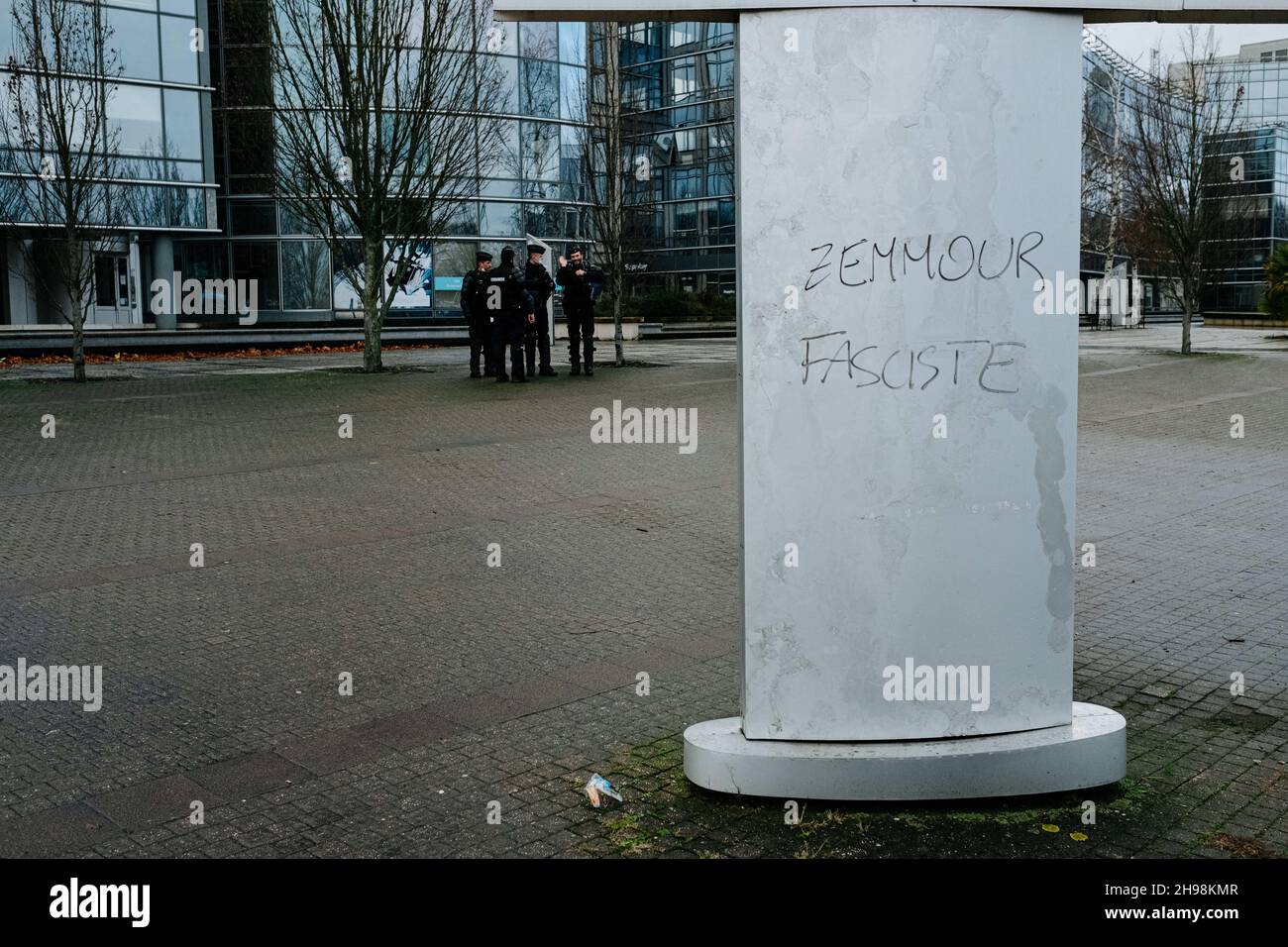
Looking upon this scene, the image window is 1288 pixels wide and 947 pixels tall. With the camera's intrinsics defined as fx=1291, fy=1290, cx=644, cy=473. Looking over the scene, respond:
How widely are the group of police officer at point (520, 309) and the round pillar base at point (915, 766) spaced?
16.6 metres

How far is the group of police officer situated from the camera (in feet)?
67.8

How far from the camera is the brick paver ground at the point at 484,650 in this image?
4.19 m

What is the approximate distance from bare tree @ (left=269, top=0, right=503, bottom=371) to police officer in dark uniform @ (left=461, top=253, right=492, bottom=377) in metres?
2.44

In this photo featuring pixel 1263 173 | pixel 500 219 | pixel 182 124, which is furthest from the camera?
pixel 1263 173

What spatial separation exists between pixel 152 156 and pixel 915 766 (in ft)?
136

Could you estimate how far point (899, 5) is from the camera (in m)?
4.07

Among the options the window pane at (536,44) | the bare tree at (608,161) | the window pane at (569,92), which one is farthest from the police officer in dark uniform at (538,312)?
the window pane at (569,92)

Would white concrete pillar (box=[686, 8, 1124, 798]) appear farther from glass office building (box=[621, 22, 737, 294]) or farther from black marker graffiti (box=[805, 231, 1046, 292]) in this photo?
glass office building (box=[621, 22, 737, 294])

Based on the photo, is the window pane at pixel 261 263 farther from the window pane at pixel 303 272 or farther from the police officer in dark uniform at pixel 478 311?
the police officer in dark uniform at pixel 478 311

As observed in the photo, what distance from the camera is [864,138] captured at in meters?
4.11

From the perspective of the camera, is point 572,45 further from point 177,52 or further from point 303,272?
point 177,52

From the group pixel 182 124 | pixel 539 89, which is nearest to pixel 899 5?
pixel 182 124
